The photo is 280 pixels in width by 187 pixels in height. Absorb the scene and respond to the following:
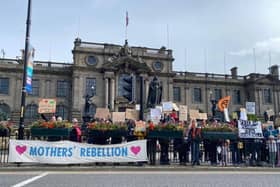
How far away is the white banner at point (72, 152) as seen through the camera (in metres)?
10.8

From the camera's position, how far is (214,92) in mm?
50844

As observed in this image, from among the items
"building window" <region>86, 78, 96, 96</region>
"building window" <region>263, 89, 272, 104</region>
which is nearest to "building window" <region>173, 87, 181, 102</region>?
"building window" <region>86, 78, 96, 96</region>

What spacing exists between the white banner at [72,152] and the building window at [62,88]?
110 ft

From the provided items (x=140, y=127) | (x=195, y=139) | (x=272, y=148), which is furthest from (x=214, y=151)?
(x=140, y=127)

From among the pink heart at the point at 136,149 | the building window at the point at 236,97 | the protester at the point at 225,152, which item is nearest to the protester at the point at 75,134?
the pink heart at the point at 136,149

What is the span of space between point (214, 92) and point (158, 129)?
40.9 m

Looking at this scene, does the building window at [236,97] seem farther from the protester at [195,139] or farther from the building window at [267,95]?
the protester at [195,139]

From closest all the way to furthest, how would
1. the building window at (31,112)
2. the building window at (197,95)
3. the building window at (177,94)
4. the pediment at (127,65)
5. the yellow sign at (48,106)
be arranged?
the yellow sign at (48,106) < the building window at (31,112) < the pediment at (127,65) < the building window at (177,94) < the building window at (197,95)

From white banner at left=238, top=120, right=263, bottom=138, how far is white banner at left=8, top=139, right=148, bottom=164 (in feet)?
14.8

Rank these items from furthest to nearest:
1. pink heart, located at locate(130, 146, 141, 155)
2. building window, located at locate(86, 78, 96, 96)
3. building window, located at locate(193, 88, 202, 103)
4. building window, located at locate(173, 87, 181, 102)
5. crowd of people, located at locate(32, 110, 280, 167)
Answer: building window, located at locate(193, 88, 202, 103) < building window, located at locate(173, 87, 181, 102) < building window, located at locate(86, 78, 96, 96) < crowd of people, located at locate(32, 110, 280, 167) < pink heart, located at locate(130, 146, 141, 155)

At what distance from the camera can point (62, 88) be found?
1719 inches

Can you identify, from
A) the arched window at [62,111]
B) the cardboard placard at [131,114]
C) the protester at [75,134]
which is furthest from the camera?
the arched window at [62,111]

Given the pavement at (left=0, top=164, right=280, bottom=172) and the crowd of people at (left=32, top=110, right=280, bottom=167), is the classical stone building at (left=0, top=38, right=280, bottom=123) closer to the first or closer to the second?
the crowd of people at (left=32, top=110, right=280, bottom=167)

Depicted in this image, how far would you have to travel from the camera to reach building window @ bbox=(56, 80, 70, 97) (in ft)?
142
